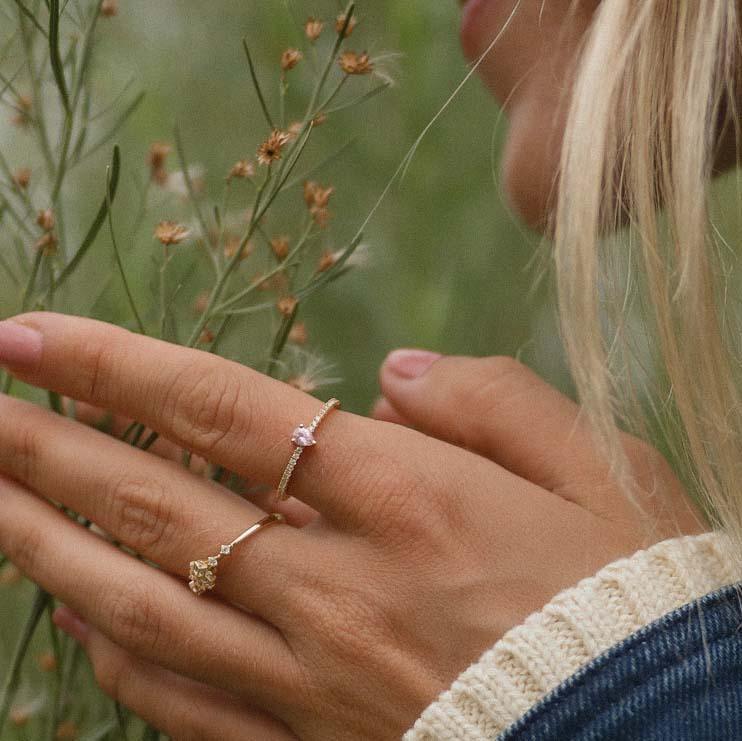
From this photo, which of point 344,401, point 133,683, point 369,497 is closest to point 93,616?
point 133,683

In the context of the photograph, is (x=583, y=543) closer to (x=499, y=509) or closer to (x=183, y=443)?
(x=499, y=509)

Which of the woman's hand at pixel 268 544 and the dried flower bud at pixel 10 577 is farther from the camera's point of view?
the dried flower bud at pixel 10 577

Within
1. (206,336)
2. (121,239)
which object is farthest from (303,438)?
(121,239)

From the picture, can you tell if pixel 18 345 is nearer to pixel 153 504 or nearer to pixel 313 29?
pixel 153 504

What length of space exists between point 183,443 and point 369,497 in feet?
0.32

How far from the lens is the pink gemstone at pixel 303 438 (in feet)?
1.47

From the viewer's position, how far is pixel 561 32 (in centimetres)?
51

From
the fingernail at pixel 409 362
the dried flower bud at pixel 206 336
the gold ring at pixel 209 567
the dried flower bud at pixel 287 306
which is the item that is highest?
the dried flower bud at pixel 287 306

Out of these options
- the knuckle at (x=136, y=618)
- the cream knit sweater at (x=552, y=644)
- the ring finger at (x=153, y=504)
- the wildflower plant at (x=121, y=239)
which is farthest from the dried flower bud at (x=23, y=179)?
the cream knit sweater at (x=552, y=644)

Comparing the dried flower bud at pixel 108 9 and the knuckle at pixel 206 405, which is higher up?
the dried flower bud at pixel 108 9

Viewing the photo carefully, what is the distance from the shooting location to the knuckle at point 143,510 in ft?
1.52

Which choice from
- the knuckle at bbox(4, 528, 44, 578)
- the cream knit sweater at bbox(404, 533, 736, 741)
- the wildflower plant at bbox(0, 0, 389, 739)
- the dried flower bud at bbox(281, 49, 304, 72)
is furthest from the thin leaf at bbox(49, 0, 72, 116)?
the cream knit sweater at bbox(404, 533, 736, 741)

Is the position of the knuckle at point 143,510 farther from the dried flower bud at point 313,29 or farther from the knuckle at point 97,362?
the dried flower bud at point 313,29

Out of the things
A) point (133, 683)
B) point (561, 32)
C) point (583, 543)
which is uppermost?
point (561, 32)
